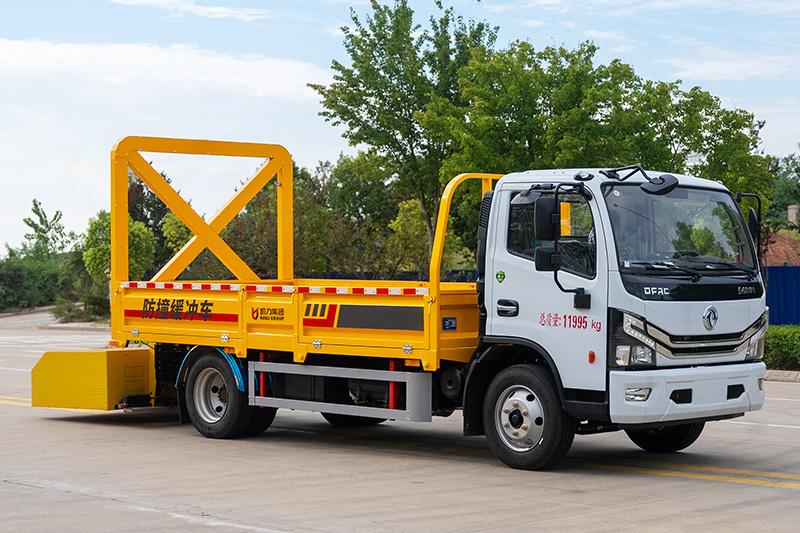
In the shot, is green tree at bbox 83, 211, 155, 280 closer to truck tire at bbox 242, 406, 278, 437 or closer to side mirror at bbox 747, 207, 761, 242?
truck tire at bbox 242, 406, 278, 437

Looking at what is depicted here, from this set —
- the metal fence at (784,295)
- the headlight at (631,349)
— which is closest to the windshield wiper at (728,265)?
the headlight at (631,349)

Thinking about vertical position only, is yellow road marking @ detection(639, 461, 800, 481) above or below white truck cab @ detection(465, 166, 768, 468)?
below

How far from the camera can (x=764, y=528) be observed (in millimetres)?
7125

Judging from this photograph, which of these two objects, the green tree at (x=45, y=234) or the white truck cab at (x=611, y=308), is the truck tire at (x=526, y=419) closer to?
the white truck cab at (x=611, y=308)

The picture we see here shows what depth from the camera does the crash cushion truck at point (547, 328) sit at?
882cm

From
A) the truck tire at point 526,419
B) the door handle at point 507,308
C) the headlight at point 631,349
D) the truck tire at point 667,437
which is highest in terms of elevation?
the door handle at point 507,308

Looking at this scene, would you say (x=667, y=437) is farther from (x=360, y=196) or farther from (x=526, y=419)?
(x=360, y=196)

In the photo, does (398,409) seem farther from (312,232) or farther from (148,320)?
(312,232)

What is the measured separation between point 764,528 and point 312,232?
110ft

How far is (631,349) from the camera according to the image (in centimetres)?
875

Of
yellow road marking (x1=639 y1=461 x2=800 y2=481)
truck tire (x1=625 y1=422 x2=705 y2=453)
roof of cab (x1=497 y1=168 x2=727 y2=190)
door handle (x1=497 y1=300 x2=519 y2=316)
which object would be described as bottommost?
yellow road marking (x1=639 y1=461 x2=800 y2=481)

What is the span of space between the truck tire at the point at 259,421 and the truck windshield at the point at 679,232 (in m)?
4.64

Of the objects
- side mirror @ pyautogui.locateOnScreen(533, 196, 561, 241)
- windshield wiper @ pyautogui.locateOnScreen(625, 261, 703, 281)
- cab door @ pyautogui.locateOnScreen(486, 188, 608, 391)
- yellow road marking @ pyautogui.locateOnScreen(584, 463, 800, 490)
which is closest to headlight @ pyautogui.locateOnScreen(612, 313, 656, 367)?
cab door @ pyautogui.locateOnScreen(486, 188, 608, 391)

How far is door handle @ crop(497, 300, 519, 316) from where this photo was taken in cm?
939
